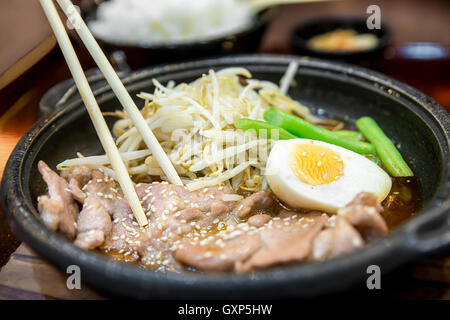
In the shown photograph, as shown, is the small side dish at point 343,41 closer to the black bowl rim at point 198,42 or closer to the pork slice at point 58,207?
the black bowl rim at point 198,42

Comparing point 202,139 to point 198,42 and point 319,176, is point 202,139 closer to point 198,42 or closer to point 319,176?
point 319,176

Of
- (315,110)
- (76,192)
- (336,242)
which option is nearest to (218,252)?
(336,242)

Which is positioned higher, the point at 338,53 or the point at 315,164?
the point at 338,53

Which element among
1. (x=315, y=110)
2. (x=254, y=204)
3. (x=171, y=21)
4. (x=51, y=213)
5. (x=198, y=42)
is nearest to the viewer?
(x=51, y=213)

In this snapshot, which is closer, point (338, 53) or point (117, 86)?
point (117, 86)

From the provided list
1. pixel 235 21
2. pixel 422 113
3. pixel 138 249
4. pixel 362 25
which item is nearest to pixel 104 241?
pixel 138 249

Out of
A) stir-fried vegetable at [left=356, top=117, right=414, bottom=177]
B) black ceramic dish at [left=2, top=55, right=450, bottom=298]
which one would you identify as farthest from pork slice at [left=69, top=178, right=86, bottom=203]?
stir-fried vegetable at [left=356, top=117, right=414, bottom=177]
